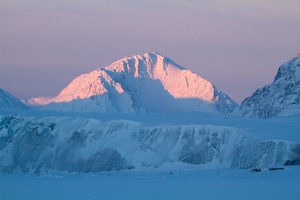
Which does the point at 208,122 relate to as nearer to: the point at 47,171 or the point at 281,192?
the point at 47,171

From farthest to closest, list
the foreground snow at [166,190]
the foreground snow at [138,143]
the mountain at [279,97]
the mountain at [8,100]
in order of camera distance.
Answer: the mountain at [8,100]
the mountain at [279,97]
the foreground snow at [138,143]
the foreground snow at [166,190]

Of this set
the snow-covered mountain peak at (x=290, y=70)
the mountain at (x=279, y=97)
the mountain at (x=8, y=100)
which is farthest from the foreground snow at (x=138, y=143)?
the snow-covered mountain peak at (x=290, y=70)

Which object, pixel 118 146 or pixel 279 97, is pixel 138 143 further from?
pixel 279 97

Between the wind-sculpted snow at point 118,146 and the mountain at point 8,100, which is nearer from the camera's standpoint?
the wind-sculpted snow at point 118,146

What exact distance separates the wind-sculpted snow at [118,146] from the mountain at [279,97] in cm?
5509

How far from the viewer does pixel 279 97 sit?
534 feet

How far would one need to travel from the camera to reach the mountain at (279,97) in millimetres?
156125

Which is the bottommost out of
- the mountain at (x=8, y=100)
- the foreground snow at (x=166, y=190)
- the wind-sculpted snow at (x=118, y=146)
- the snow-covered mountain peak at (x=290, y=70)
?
the mountain at (x=8, y=100)

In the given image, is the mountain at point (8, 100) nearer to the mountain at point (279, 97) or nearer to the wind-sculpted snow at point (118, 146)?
the mountain at point (279, 97)

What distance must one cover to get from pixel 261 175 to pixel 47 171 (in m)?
38.7

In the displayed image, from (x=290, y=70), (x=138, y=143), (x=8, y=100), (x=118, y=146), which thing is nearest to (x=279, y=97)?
(x=290, y=70)

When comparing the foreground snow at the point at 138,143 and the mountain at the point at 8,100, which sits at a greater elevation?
the foreground snow at the point at 138,143

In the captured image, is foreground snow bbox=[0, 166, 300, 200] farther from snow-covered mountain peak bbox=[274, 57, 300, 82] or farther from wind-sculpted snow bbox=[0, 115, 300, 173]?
snow-covered mountain peak bbox=[274, 57, 300, 82]

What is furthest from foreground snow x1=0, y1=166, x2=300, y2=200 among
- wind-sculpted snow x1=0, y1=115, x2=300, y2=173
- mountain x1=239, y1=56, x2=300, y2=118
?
mountain x1=239, y1=56, x2=300, y2=118
